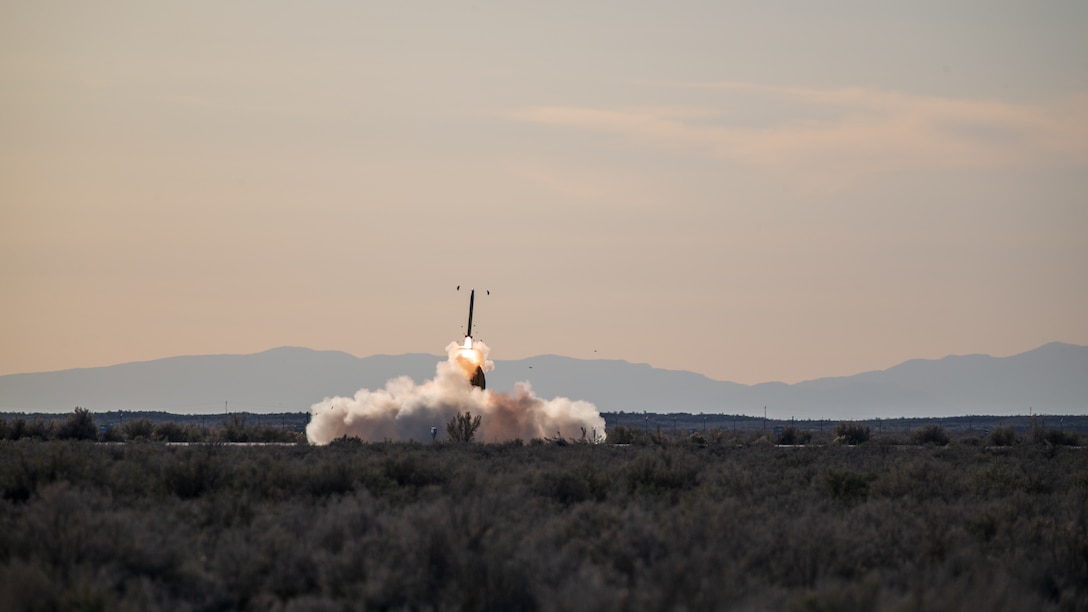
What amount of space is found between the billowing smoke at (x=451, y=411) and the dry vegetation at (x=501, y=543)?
39.9m

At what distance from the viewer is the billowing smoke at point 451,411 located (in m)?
67.1

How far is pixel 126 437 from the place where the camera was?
226ft

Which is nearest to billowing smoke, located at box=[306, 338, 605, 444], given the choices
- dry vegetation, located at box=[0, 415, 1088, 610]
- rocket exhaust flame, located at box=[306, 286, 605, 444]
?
rocket exhaust flame, located at box=[306, 286, 605, 444]

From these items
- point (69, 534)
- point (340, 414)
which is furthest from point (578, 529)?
point (340, 414)

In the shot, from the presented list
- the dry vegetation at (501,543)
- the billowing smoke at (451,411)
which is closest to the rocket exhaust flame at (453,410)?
the billowing smoke at (451,411)

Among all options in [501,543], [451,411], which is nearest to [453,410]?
[451,411]

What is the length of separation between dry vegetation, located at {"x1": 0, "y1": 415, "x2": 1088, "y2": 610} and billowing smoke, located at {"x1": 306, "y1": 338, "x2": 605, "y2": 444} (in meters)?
39.9

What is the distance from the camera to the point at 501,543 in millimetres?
16234

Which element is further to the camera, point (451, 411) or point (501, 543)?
point (451, 411)

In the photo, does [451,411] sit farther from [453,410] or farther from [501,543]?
[501,543]

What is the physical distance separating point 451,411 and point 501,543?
5201 centimetres

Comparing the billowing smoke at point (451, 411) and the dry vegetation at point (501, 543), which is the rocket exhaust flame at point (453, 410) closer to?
the billowing smoke at point (451, 411)

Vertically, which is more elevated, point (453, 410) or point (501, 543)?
point (453, 410)

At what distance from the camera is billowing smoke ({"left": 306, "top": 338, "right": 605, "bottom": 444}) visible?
67.1 m
